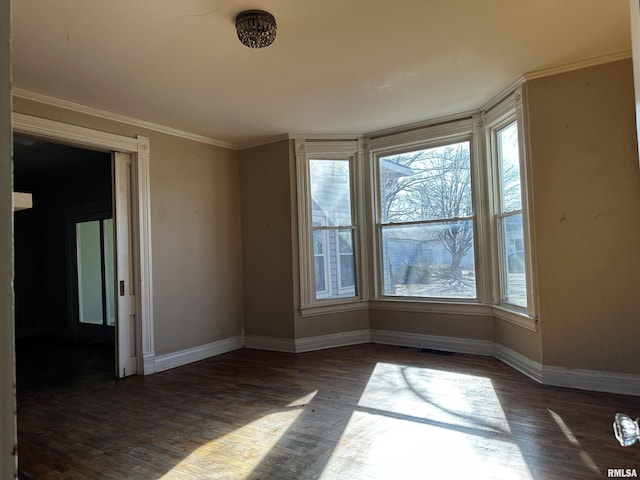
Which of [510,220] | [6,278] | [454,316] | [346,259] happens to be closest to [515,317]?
[454,316]

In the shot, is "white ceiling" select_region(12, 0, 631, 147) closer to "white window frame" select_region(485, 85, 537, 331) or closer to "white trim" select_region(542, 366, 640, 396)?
"white window frame" select_region(485, 85, 537, 331)

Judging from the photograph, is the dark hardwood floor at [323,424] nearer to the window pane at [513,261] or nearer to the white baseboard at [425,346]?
the white baseboard at [425,346]

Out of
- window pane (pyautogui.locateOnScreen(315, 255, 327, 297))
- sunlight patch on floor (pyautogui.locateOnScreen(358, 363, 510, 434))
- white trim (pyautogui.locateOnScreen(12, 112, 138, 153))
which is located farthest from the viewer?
window pane (pyautogui.locateOnScreen(315, 255, 327, 297))

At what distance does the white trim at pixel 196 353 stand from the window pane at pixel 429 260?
6.84 feet

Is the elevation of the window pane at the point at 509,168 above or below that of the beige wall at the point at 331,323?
above

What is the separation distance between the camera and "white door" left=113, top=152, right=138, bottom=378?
4.18 metres

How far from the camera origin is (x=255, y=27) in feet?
8.30

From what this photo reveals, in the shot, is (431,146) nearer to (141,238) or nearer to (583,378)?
(583,378)

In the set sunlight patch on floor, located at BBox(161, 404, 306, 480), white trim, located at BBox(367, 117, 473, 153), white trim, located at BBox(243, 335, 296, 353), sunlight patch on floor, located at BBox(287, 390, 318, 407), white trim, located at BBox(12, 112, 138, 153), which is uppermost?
white trim, located at BBox(367, 117, 473, 153)

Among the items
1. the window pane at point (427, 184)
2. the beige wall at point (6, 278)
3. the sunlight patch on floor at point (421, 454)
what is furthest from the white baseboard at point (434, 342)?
the beige wall at point (6, 278)

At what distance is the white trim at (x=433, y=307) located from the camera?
4482mm

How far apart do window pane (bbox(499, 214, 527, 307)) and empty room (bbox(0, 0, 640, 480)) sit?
3cm

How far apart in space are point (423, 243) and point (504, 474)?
3.01 metres

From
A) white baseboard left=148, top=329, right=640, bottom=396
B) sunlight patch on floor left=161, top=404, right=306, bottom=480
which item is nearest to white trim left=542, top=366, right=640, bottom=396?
white baseboard left=148, top=329, right=640, bottom=396
